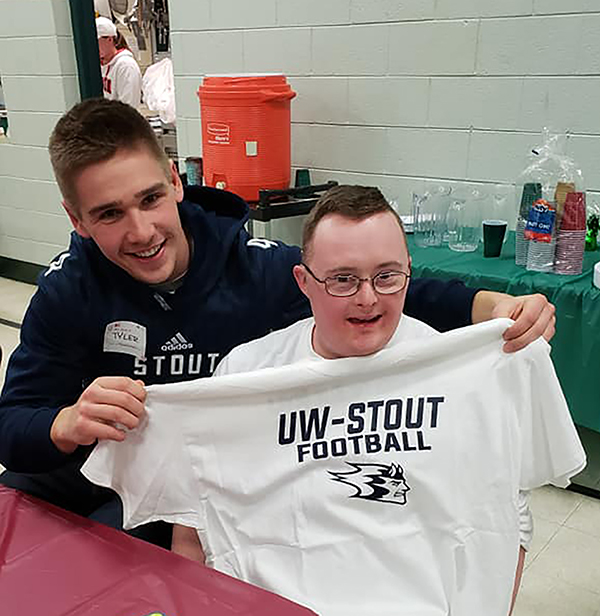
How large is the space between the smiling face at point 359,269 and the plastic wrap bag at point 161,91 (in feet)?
12.3

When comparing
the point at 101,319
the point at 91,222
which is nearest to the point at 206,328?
the point at 101,319

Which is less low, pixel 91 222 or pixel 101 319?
pixel 91 222

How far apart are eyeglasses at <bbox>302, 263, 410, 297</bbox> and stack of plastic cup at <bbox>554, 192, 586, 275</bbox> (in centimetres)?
131

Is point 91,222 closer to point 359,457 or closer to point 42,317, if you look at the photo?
point 42,317

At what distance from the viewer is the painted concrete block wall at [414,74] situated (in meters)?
2.46

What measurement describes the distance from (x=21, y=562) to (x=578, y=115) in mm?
2303

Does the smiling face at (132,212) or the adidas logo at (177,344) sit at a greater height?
the smiling face at (132,212)

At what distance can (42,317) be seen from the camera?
1293 mm

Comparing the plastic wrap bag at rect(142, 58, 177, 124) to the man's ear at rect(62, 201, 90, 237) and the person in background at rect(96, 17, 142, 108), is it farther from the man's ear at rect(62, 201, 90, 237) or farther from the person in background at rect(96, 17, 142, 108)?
the man's ear at rect(62, 201, 90, 237)

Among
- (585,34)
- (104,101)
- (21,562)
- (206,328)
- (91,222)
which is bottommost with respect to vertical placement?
(21,562)

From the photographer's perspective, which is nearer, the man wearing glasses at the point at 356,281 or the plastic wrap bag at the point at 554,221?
the man wearing glasses at the point at 356,281

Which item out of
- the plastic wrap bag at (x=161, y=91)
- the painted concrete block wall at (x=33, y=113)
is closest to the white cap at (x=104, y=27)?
the plastic wrap bag at (x=161, y=91)

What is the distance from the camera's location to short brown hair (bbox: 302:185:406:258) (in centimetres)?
109

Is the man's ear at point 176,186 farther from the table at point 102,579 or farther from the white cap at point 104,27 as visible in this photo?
the white cap at point 104,27
